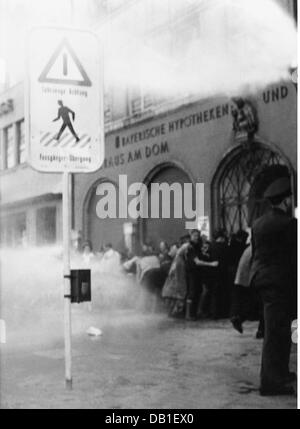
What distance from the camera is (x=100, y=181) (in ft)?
14.5

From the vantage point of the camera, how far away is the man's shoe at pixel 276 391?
4.28 m

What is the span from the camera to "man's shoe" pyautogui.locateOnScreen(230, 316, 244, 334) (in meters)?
4.38

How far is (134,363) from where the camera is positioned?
438 cm

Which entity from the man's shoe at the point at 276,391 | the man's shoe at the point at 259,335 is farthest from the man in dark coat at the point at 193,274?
the man's shoe at the point at 276,391

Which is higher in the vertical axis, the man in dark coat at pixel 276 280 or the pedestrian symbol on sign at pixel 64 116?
the pedestrian symbol on sign at pixel 64 116

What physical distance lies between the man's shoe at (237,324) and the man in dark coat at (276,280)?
0.43 feet

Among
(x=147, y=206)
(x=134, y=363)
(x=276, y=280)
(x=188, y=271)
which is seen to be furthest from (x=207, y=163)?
(x=134, y=363)

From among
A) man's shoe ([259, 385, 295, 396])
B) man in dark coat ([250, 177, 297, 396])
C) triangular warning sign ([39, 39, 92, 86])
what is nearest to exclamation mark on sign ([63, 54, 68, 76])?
triangular warning sign ([39, 39, 92, 86])

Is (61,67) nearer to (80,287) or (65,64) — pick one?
(65,64)

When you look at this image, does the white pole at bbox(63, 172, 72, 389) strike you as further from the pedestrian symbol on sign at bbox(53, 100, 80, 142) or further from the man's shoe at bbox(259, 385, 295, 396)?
the man's shoe at bbox(259, 385, 295, 396)

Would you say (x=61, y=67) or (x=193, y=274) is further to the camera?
(x=193, y=274)

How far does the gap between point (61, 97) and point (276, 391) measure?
1.79 metres

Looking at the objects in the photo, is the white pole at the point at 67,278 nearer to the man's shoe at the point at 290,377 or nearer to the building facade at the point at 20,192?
the building facade at the point at 20,192

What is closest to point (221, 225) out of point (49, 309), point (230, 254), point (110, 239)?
point (230, 254)
